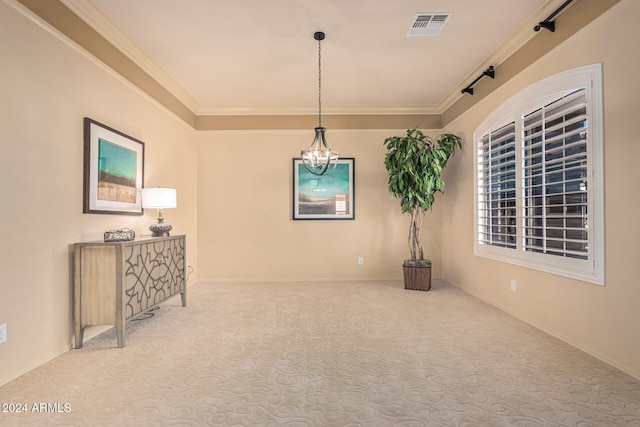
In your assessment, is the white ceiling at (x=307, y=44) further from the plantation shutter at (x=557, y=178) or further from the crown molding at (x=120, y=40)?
the plantation shutter at (x=557, y=178)

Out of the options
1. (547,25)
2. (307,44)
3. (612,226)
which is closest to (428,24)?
(547,25)

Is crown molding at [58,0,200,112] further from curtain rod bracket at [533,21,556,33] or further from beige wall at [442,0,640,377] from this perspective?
beige wall at [442,0,640,377]

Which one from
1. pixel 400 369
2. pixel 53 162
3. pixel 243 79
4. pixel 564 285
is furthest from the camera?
pixel 243 79

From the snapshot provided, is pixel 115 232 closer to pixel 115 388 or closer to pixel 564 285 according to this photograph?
pixel 115 388

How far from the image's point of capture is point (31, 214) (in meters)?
2.31

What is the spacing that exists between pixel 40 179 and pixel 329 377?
252 cm

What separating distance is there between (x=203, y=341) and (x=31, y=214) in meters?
1.61

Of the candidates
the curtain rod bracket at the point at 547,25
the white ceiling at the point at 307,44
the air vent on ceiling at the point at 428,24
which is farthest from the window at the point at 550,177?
the air vent on ceiling at the point at 428,24

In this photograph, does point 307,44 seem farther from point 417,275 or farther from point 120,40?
point 417,275

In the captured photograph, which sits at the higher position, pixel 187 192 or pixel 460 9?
pixel 460 9

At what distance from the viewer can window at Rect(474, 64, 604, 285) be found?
2.48 m

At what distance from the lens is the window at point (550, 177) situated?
8.14 ft

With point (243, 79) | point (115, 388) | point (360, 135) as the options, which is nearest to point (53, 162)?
point (115, 388)

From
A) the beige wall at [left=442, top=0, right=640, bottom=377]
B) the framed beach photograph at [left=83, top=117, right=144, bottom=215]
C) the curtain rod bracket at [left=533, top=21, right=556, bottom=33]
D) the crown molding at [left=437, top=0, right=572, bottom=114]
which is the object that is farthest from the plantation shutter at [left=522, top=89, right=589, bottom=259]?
the framed beach photograph at [left=83, top=117, right=144, bottom=215]
